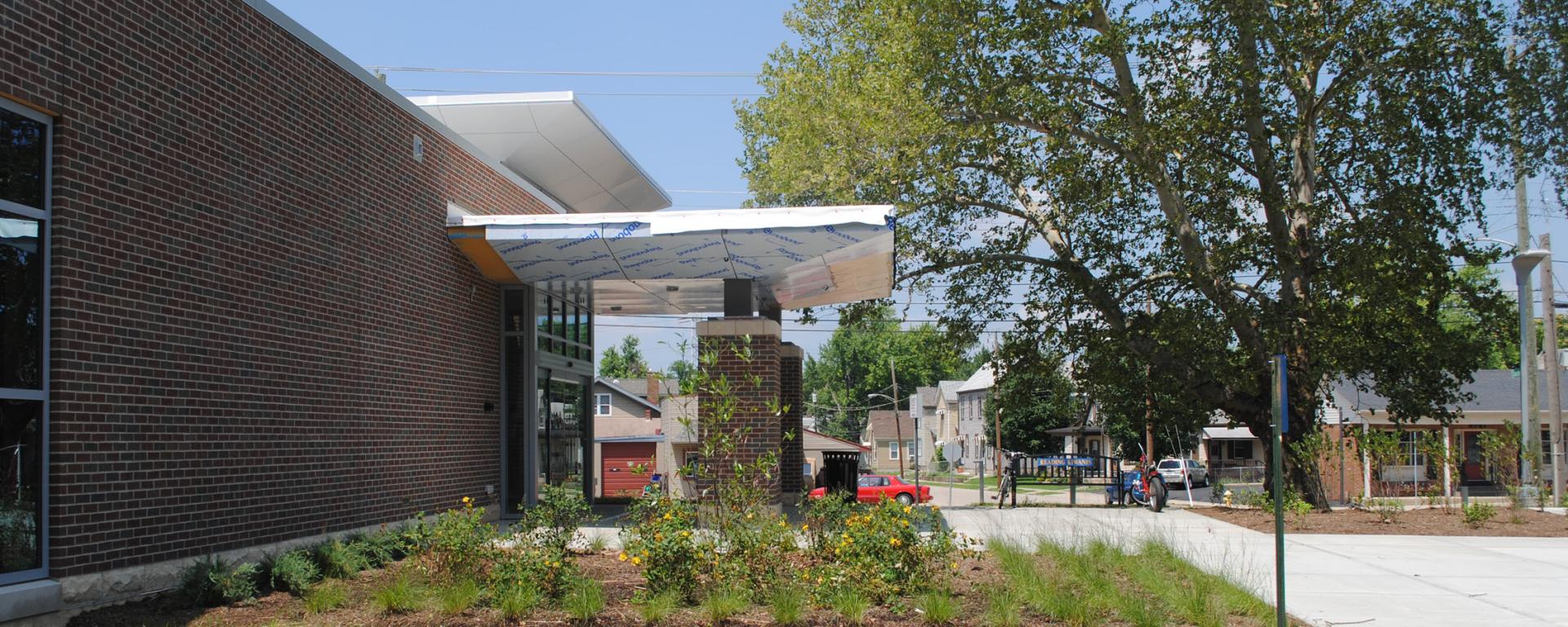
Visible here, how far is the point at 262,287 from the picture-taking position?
11.1 meters

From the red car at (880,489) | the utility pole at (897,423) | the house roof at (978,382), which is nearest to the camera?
the red car at (880,489)

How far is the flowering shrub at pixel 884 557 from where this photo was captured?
9328 mm

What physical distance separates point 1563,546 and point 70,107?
17872 mm

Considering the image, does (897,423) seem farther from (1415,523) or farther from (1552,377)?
(1415,523)

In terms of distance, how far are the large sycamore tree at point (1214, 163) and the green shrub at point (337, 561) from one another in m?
12.5

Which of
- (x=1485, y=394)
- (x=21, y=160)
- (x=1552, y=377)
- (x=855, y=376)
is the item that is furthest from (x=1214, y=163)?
(x=855, y=376)

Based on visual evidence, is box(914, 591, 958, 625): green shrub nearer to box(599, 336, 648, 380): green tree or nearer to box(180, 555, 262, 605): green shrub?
box(180, 555, 262, 605): green shrub

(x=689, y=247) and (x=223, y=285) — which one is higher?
(x=689, y=247)

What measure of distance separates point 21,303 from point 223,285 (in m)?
2.17

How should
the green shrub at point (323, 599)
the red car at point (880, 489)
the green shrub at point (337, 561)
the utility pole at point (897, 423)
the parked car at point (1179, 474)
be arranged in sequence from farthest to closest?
1. the parked car at point (1179, 474)
2. the utility pole at point (897, 423)
3. the red car at point (880, 489)
4. the green shrub at point (337, 561)
5. the green shrub at point (323, 599)

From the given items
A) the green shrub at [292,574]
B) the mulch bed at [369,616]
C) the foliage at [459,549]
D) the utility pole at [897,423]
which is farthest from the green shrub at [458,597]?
the utility pole at [897,423]

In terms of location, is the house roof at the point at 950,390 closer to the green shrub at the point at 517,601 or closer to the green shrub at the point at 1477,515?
the green shrub at the point at 1477,515

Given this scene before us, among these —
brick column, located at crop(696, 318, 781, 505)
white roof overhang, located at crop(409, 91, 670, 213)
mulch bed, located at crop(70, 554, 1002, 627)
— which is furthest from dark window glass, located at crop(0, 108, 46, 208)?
white roof overhang, located at crop(409, 91, 670, 213)

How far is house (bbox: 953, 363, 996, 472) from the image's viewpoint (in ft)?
274
